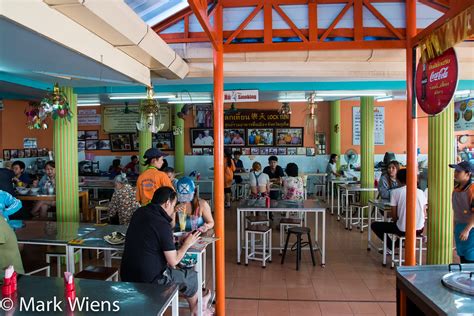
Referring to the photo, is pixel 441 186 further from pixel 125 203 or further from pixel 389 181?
pixel 125 203

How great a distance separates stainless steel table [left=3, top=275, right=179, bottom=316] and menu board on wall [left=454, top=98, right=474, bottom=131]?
989 centimetres

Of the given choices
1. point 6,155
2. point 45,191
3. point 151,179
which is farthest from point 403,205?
point 6,155

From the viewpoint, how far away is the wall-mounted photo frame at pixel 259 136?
1275 centimetres

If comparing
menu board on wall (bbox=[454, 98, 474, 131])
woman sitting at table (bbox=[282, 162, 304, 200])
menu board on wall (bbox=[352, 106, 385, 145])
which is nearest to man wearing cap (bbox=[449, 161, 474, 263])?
woman sitting at table (bbox=[282, 162, 304, 200])

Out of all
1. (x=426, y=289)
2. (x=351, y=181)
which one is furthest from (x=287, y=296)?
(x=351, y=181)

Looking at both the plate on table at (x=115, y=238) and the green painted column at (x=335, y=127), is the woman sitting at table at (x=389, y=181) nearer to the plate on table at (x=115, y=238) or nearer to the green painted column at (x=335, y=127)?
the plate on table at (x=115, y=238)

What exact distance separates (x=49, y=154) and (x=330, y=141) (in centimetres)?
933

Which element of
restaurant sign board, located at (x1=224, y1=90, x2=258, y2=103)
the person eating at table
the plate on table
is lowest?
the plate on table

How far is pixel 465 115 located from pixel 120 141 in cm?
1067

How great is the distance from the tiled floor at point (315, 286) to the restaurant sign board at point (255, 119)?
268 inches

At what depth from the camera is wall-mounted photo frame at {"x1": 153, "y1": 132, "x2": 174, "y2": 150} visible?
12898 millimetres

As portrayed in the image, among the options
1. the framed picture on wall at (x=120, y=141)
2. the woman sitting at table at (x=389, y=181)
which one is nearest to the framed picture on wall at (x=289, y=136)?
the framed picture on wall at (x=120, y=141)

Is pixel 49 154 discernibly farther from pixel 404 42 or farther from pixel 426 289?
pixel 426 289

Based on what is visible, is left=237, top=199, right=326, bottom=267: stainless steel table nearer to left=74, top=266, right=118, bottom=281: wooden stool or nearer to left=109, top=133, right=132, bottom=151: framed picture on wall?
left=74, top=266, right=118, bottom=281: wooden stool
